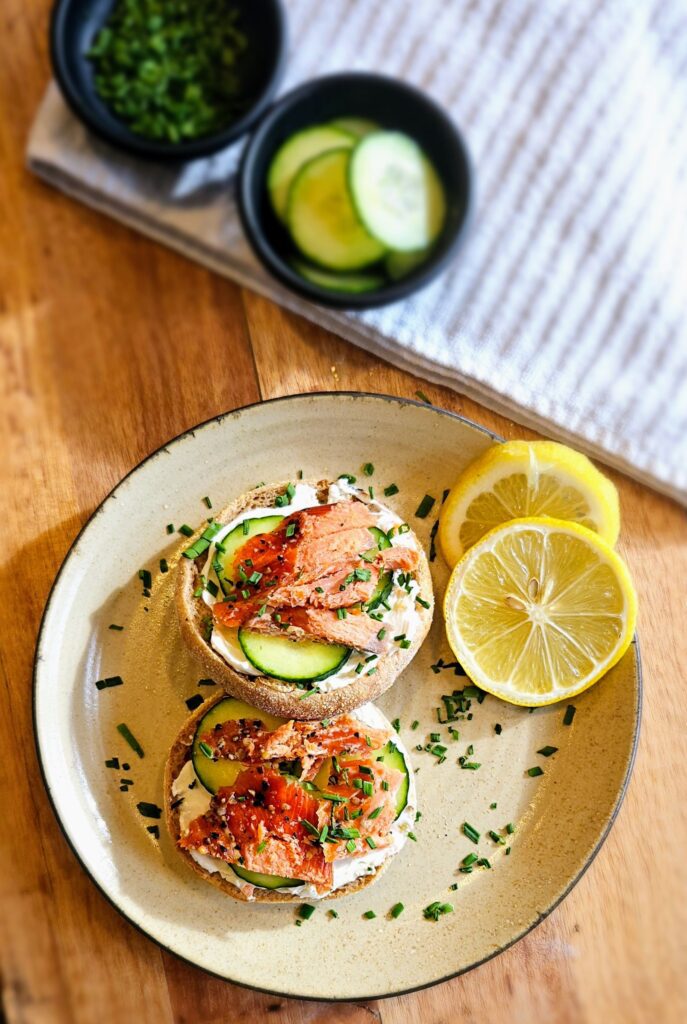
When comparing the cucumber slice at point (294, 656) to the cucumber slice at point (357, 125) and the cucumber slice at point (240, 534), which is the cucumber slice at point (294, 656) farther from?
the cucumber slice at point (357, 125)

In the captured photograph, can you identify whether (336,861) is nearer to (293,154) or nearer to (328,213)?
(328,213)

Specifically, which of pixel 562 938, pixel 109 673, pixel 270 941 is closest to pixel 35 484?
pixel 109 673

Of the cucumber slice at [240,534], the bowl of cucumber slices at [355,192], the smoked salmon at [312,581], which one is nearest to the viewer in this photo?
the smoked salmon at [312,581]

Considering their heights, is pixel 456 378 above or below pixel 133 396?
above

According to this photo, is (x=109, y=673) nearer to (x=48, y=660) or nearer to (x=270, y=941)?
(x=48, y=660)

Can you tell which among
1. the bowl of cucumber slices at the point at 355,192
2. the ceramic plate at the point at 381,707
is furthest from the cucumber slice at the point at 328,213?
the ceramic plate at the point at 381,707

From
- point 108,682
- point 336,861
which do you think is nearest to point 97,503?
point 108,682

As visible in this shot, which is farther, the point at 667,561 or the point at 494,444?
the point at 667,561
